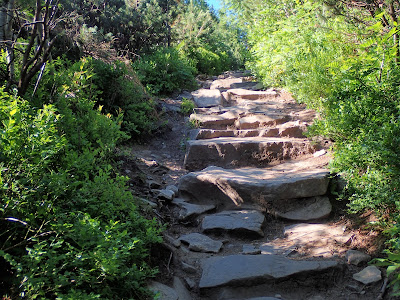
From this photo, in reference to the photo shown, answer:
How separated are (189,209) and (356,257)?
7.96 ft

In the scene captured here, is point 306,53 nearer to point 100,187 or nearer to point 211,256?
point 211,256

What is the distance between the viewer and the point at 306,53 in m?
8.49

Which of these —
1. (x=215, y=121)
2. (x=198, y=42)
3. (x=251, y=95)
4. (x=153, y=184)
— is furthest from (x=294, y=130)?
(x=198, y=42)

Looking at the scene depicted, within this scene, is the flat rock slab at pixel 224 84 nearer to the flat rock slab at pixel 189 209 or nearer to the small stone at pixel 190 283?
the flat rock slab at pixel 189 209

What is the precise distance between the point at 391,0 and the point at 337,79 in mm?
1213

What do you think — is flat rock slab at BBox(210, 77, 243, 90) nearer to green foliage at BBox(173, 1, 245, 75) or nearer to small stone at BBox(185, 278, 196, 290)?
green foliage at BBox(173, 1, 245, 75)

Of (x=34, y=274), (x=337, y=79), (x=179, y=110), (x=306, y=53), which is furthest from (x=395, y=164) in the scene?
(x=179, y=110)

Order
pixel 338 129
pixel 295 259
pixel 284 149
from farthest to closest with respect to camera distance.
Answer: pixel 284 149
pixel 338 129
pixel 295 259

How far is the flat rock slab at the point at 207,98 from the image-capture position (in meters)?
A: 10.6

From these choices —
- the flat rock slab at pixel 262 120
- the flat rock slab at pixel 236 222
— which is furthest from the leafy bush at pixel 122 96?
the flat rock slab at pixel 236 222

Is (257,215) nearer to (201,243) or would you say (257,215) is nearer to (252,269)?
(201,243)

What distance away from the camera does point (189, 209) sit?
5.61 metres

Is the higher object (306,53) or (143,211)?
(306,53)

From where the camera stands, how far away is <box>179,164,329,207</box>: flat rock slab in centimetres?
533
